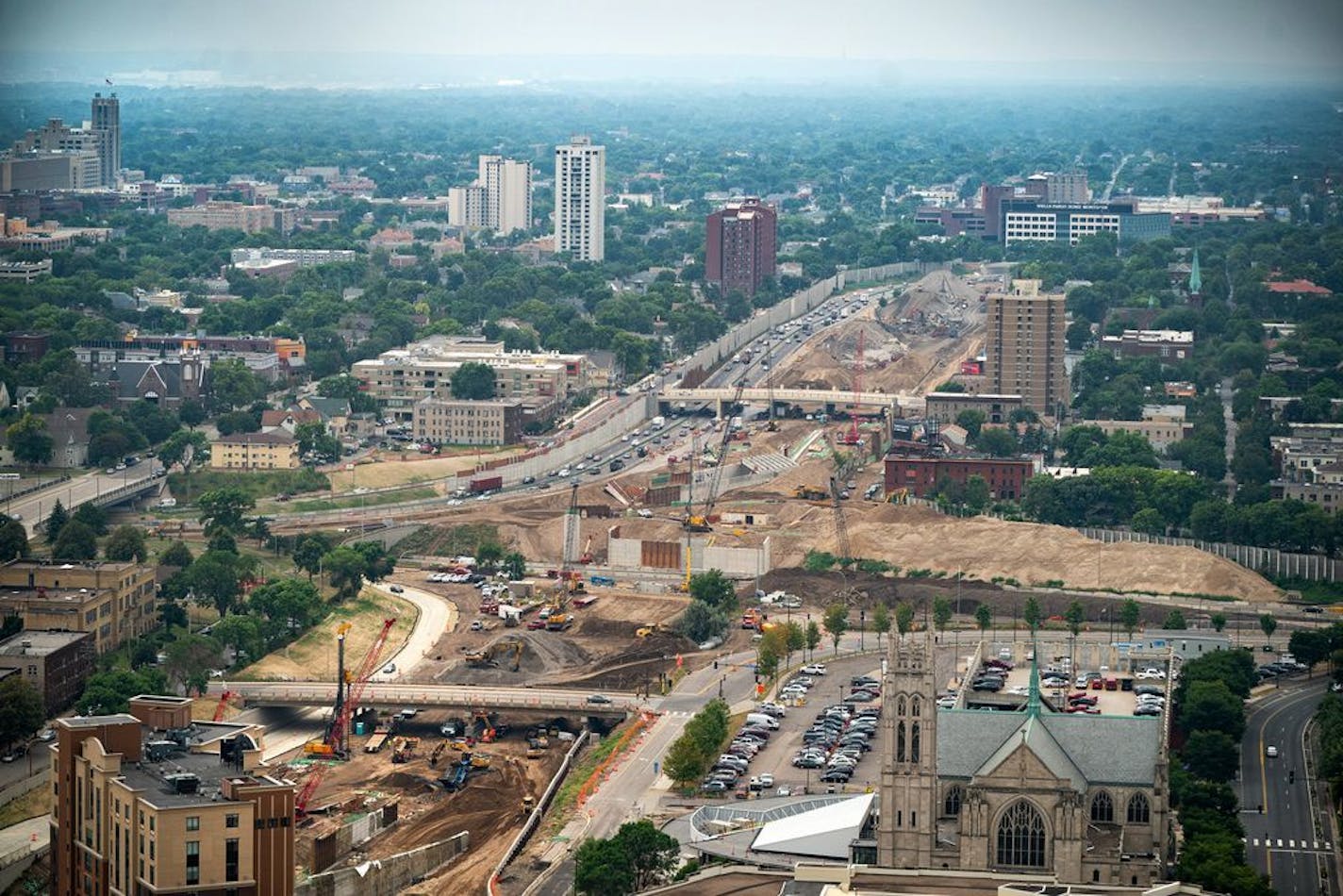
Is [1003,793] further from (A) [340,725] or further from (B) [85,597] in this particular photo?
(B) [85,597]

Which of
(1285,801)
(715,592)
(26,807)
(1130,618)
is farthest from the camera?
(715,592)

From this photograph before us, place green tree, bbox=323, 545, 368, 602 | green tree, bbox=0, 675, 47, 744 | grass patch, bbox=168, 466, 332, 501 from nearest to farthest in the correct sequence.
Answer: green tree, bbox=0, 675, 47, 744, green tree, bbox=323, 545, 368, 602, grass patch, bbox=168, 466, 332, 501

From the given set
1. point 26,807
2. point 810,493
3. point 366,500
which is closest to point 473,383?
point 366,500

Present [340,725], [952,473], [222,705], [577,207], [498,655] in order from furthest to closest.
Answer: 1. [577,207]
2. [952,473]
3. [498,655]
4. [222,705]
5. [340,725]

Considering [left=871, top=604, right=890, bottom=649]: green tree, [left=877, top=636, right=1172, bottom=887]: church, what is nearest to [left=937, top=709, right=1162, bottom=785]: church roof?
[left=877, top=636, right=1172, bottom=887]: church

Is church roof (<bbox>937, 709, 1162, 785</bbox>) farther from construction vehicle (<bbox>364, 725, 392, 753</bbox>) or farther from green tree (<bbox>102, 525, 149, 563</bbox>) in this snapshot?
green tree (<bbox>102, 525, 149, 563</bbox>)

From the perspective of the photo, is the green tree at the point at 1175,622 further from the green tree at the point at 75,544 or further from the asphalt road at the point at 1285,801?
the green tree at the point at 75,544
